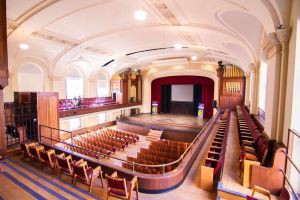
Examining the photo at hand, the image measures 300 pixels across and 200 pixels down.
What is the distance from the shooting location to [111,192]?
3793 mm

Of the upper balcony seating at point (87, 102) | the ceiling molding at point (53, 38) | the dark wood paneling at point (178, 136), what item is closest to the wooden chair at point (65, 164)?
the ceiling molding at point (53, 38)

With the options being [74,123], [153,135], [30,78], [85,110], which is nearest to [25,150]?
[30,78]

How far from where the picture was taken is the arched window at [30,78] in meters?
10.6

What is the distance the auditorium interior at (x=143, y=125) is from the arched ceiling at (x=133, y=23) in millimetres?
39

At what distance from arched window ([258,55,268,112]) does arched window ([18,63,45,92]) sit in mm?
12645

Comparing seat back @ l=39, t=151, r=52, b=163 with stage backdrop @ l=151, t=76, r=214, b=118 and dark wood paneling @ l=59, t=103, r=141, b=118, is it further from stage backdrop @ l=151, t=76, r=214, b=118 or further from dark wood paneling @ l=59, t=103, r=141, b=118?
stage backdrop @ l=151, t=76, r=214, b=118

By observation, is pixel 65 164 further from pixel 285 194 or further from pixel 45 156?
pixel 285 194

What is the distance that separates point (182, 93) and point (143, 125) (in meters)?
7.99

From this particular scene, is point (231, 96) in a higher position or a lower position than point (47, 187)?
higher

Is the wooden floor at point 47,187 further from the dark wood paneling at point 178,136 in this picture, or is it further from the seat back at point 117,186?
the dark wood paneling at point 178,136

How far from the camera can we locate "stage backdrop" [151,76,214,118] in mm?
17891

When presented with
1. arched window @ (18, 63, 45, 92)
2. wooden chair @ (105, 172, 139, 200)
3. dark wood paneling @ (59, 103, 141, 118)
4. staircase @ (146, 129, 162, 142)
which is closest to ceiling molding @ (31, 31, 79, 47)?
arched window @ (18, 63, 45, 92)

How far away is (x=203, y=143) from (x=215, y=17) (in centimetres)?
478

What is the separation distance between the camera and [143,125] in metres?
14.3
